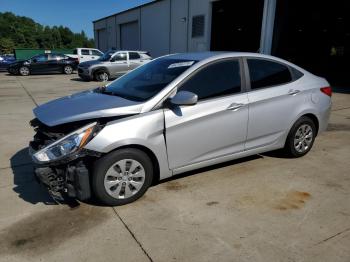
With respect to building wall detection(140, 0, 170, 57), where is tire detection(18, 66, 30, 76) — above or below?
below

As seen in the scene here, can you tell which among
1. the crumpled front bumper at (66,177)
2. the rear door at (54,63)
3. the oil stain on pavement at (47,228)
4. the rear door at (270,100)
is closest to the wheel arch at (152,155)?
the crumpled front bumper at (66,177)

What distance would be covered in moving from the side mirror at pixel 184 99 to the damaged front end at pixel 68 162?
32.9 inches

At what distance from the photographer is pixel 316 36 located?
58.3 feet

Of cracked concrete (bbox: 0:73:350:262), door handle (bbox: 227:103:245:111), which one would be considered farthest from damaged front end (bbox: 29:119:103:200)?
Answer: door handle (bbox: 227:103:245:111)

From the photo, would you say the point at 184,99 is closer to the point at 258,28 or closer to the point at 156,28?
the point at 258,28

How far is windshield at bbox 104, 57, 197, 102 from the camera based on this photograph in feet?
12.8

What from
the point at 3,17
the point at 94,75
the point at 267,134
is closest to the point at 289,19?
the point at 94,75

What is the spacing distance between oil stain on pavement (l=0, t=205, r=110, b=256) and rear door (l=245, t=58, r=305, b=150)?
218 cm

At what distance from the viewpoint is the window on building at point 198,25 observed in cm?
2076

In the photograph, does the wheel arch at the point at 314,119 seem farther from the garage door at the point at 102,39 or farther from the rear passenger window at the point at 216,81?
the garage door at the point at 102,39

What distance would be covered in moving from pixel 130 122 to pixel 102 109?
346 millimetres

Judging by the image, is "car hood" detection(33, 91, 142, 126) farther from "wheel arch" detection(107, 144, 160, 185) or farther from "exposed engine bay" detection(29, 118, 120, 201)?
"wheel arch" detection(107, 144, 160, 185)

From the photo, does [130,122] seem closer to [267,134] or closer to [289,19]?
[267,134]

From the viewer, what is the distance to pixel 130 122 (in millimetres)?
3436
